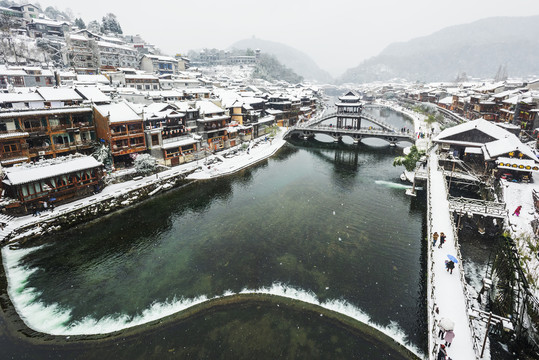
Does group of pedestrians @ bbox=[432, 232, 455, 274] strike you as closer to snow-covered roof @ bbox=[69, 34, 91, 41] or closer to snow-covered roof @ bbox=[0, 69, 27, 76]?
snow-covered roof @ bbox=[0, 69, 27, 76]

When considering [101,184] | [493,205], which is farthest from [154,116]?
[493,205]

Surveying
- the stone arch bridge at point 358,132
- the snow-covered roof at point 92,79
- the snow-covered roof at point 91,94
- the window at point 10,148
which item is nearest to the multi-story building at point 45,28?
the snow-covered roof at point 92,79

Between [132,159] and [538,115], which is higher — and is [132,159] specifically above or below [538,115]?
below

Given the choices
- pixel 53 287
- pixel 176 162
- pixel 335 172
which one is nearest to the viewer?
pixel 53 287

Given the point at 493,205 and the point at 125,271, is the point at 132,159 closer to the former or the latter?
the point at 125,271

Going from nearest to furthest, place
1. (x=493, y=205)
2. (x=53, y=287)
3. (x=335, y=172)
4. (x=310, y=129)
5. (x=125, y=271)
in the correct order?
(x=53, y=287) < (x=125, y=271) < (x=493, y=205) < (x=335, y=172) < (x=310, y=129)

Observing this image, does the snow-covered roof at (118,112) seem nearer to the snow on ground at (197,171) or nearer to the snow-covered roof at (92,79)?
the snow on ground at (197,171)
